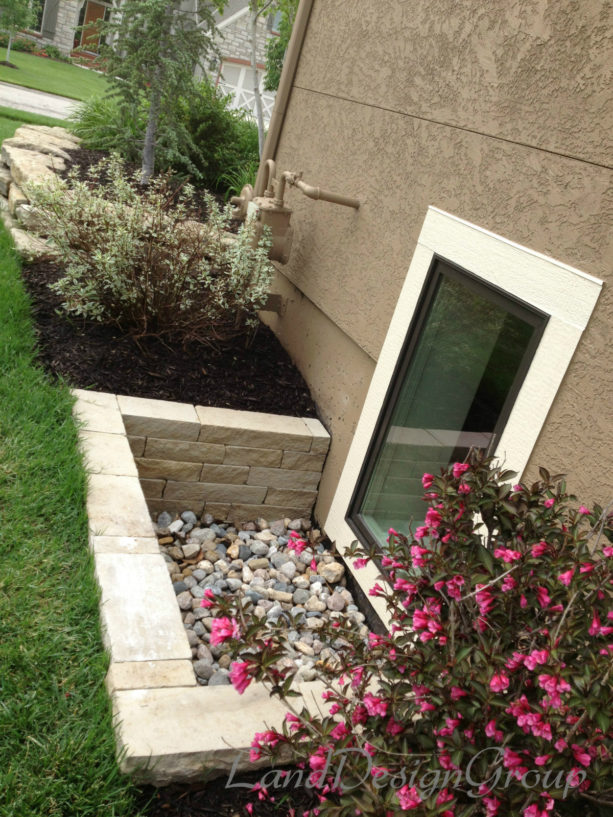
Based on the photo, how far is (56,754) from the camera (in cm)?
208

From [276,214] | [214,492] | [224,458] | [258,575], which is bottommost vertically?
[258,575]

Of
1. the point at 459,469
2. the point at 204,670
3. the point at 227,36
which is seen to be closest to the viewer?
the point at 459,469

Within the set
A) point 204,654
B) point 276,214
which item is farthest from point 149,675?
point 276,214

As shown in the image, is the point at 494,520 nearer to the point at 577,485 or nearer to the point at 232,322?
the point at 577,485

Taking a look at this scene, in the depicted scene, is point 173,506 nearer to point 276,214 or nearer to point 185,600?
point 185,600

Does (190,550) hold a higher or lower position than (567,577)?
lower

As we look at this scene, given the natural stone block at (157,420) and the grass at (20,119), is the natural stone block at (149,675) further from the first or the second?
the grass at (20,119)

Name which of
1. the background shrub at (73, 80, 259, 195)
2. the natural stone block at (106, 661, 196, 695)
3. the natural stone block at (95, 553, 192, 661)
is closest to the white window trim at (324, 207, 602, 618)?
the natural stone block at (95, 553, 192, 661)

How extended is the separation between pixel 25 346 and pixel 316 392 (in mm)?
1797

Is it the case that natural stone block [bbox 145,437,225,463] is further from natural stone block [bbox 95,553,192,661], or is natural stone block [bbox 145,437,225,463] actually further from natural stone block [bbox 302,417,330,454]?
natural stone block [bbox 95,553,192,661]

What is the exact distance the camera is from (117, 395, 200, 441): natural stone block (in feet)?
13.0

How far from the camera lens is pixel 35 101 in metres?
17.4

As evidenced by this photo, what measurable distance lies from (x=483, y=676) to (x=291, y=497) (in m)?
2.84

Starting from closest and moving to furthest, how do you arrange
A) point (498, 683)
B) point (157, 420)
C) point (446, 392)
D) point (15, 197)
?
1. point (498, 683)
2. point (446, 392)
3. point (157, 420)
4. point (15, 197)
